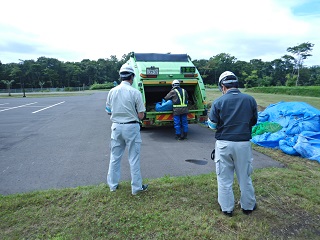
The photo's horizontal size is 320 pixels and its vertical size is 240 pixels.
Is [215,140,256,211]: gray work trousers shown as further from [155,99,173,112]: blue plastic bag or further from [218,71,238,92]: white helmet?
[155,99,173,112]: blue plastic bag

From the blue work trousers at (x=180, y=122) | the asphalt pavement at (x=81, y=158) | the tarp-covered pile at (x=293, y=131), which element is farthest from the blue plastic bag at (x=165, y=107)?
the tarp-covered pile at (x=293, y=131)

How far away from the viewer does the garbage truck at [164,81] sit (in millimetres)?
6931

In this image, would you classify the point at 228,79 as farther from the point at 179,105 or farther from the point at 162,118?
the point at 162,118

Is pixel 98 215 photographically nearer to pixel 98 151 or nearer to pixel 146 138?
pixel 98 151

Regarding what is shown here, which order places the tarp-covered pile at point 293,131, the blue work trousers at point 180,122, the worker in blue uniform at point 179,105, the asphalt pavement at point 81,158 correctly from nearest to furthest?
the asphalt pavement at point 81,158 → the tarp-covered pile at point 293,131 → the worker in blue uniform at point 179,105 → the blue work trousers at point 180,122

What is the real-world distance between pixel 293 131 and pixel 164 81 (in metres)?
3.80

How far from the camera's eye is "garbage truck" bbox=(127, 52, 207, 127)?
693cm

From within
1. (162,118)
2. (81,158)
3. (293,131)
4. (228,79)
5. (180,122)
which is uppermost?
(228,79)

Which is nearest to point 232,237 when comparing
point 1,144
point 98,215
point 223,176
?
point 223,176

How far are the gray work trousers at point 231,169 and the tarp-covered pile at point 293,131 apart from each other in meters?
2.86

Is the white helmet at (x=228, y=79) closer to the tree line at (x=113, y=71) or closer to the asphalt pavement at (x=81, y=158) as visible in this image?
the asphalt pavement at (x=81, y=158)

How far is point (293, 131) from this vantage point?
5.83m

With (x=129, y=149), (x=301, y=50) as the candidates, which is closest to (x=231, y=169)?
(x=129, y=149)

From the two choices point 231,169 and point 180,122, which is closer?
point 231,169
